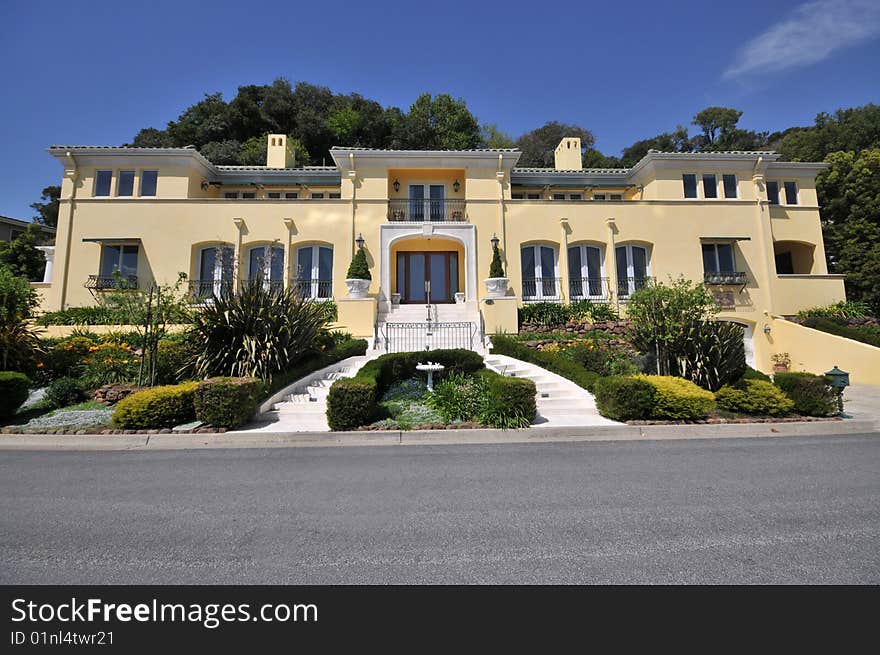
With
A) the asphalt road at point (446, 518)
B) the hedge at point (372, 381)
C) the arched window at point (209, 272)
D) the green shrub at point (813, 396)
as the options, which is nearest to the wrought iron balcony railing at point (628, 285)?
the green shrub at point (813, 396)

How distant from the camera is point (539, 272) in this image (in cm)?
1919

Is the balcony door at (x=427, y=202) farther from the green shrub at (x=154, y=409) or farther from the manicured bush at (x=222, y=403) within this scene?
the green shrub at (x=154, y=409)

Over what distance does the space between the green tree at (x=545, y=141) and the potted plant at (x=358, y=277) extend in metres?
27.9

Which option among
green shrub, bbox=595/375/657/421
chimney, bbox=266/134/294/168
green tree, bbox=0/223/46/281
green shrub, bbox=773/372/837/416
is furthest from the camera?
green tree, bbox=0/223/46/281

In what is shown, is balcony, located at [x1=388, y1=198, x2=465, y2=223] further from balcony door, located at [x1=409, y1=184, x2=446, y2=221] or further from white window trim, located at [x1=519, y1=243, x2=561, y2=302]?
white window trim, located at [x1=519, y1=243, x2=561, y2=302]

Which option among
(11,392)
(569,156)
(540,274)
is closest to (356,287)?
(540,274)

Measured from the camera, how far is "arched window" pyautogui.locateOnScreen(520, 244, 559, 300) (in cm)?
1898

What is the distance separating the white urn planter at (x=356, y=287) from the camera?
16.1 metres

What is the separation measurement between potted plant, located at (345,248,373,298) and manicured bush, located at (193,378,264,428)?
28.5ft

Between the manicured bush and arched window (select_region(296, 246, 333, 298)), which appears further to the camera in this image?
arched window (select_region(296, 246, 333, 298))

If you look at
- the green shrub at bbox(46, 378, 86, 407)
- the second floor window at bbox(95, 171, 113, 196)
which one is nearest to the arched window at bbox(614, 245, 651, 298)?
the green shrub at bbox(46, 378, 86, 407)

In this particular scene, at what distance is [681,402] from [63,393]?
42.3ft
